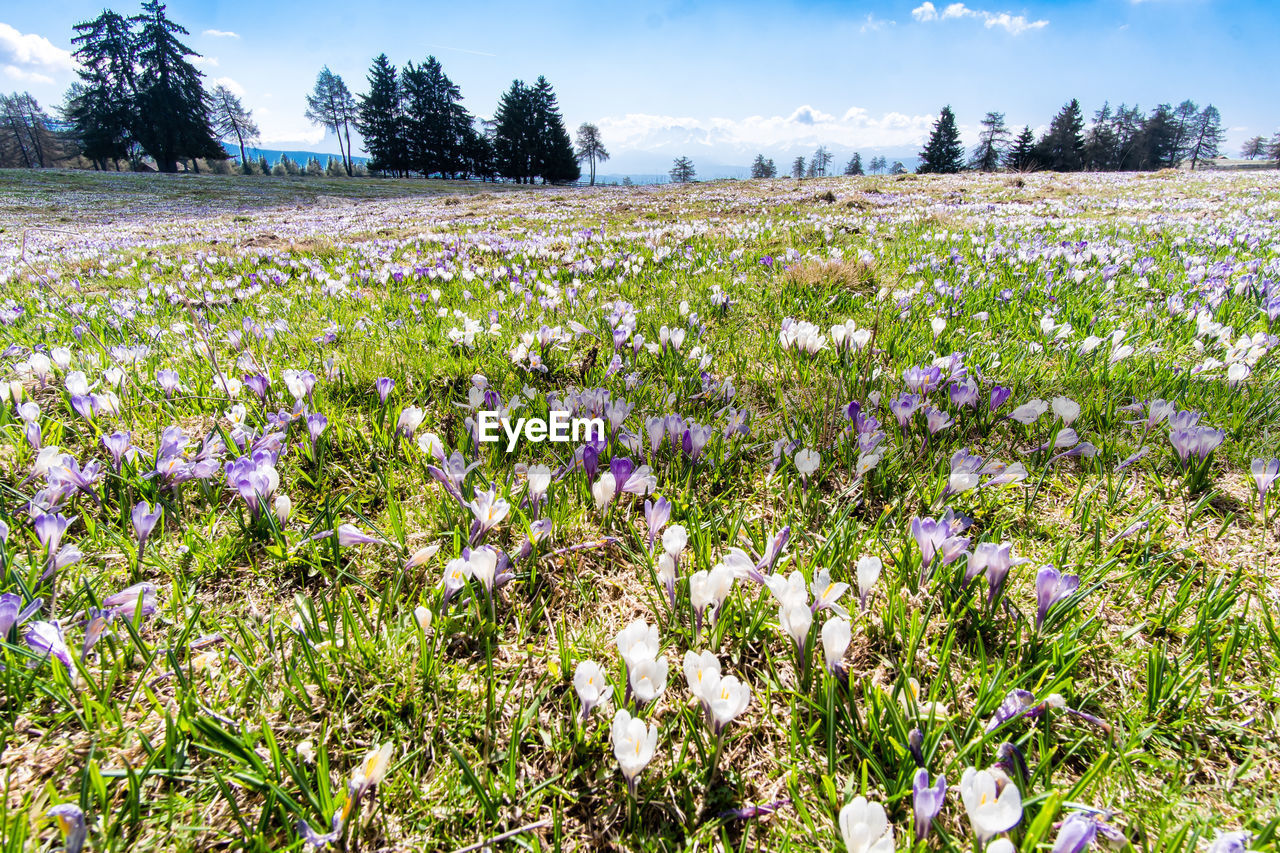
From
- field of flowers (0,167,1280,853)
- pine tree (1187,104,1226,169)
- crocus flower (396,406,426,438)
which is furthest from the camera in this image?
pine tree (1187,104,1226,169)

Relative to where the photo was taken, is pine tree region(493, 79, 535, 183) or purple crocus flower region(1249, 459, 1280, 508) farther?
pine tree region(493, 79, 535, 183)

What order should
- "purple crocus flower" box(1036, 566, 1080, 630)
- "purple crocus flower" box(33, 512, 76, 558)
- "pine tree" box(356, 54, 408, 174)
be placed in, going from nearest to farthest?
"purple crocus flower" box(1036, 566, 1080, 630) → "purple crocus flower" box(33, 512, 76, 558) → "pine tree" box(356, 54, 408, 174)

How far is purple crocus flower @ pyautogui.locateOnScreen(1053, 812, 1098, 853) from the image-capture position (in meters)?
1.00

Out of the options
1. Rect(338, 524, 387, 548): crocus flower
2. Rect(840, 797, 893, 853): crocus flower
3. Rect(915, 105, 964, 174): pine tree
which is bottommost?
Rect(840, 797, 893, 853): crocus flower

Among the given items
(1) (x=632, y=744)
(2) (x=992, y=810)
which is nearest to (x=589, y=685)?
(1) (x=632, y=744)

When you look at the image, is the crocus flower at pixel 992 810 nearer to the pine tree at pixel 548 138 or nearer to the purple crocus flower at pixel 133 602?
the purple crocus flower at pixel 133 602

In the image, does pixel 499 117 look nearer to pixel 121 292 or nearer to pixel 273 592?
pixel 121 292

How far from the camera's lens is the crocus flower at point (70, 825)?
38.7 inches

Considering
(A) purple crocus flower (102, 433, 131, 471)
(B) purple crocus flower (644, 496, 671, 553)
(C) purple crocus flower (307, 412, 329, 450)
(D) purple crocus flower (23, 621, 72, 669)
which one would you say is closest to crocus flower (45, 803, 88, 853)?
(D) purple crocus flower (23, 621, 72, 669)

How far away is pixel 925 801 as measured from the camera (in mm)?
1063

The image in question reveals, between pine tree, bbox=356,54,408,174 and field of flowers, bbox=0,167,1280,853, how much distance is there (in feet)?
250

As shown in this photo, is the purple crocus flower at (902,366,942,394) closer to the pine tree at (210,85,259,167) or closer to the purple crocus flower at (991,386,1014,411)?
the purple crocus flower at (991,386,1014,411)

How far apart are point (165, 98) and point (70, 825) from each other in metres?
79.7

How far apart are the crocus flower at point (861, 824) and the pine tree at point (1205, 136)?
146157 millimetres
